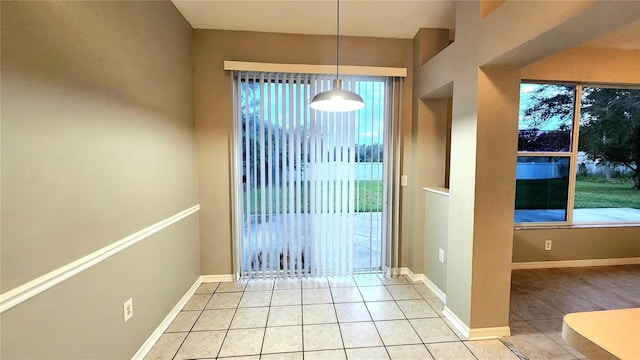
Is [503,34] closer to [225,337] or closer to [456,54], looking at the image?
[456,54]

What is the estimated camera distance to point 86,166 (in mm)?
1438

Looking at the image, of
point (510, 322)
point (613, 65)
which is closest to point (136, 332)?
point (510, 322)

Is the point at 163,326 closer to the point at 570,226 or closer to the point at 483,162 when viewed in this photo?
the point at 483,162

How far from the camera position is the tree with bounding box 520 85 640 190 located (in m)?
3.40

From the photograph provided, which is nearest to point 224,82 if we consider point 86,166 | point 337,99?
point 337,99

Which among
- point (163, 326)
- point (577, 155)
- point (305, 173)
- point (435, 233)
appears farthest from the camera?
point (577, 155)

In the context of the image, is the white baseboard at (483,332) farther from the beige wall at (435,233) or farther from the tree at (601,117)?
the tree at (601,117)

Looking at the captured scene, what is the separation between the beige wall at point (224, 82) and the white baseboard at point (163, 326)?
348 millimetres

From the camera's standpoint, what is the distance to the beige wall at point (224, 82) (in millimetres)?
2957

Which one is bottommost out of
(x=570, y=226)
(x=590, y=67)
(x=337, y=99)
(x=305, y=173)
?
(x=570, y=226)

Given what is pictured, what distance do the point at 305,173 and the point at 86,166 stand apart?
1970 millimetres

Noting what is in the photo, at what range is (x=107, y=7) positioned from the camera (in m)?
1.59

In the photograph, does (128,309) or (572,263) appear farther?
(572,263)

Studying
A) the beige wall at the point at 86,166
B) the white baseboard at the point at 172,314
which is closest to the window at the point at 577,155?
the white baseboard at the point at 172,314
